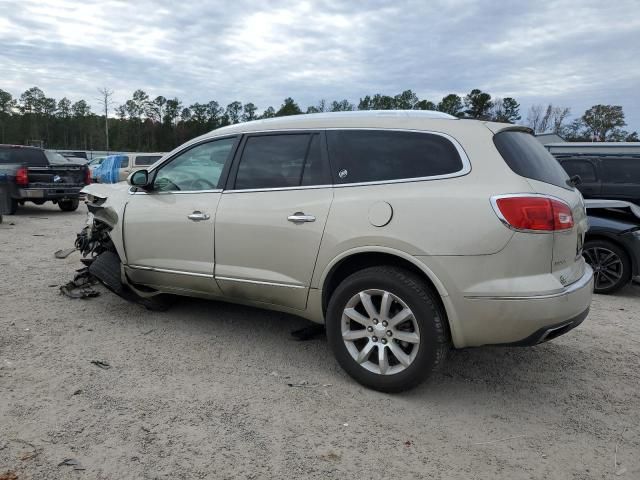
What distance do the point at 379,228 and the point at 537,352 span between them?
1.98 meters

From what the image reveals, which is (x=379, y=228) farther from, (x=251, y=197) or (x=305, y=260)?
(x=251, y=197)

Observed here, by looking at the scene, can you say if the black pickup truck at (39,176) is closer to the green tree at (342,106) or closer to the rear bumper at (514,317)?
the rear bumper at (514,317)

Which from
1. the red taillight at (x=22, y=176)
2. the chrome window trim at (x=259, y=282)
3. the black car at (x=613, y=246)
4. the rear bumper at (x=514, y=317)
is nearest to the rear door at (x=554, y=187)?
the rear bumper at (x=514, y=317)

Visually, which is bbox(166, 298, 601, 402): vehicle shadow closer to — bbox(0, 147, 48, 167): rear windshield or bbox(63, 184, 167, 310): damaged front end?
bbox(63, 184, 167, 310): damaged front end

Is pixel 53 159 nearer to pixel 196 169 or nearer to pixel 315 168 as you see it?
pixel 196 169

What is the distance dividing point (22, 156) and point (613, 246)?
42.8ft

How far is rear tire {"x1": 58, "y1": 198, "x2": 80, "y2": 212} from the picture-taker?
13547mm

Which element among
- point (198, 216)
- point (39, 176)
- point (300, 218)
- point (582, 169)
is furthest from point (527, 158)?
point (39, 176)

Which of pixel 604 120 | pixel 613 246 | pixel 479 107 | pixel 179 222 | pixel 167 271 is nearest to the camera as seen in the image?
pixel 179 222

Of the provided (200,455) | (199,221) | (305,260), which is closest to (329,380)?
(305,260)

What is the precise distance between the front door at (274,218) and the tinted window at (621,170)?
6911 millimetres

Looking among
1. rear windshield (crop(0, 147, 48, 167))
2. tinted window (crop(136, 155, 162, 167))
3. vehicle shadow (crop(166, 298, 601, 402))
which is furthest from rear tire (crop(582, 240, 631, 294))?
tinted window (crop(136, 155, 162, 167))

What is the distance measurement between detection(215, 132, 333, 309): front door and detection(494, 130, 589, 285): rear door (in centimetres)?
123

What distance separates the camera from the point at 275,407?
318 centimetres
